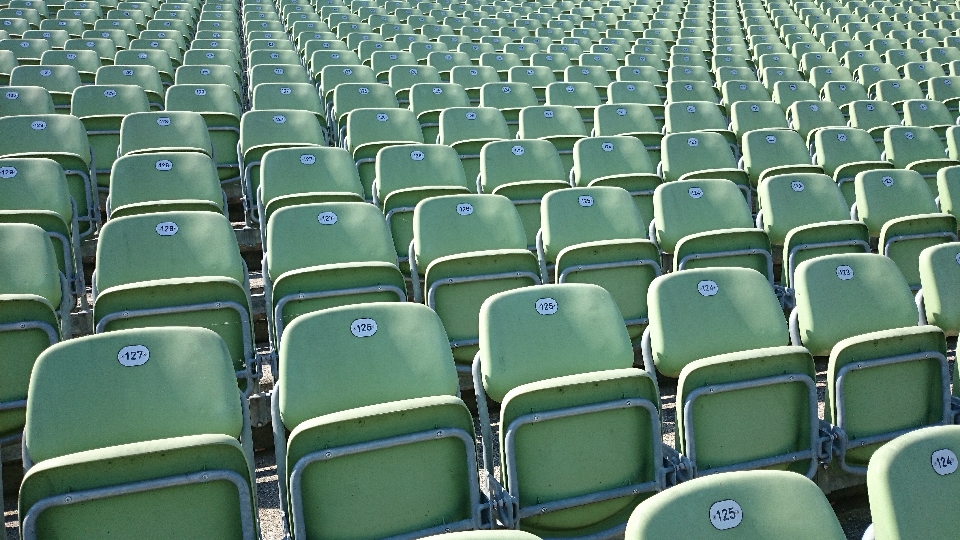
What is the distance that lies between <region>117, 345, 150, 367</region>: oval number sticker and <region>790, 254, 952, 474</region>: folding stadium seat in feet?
7.11

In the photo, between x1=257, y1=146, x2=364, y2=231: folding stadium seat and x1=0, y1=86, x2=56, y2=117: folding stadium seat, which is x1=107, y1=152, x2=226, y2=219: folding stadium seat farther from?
x1=0, y1=86, x2=56, y2=117: folding stadium seat

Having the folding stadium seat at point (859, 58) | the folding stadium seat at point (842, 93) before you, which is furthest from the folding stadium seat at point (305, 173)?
the folding stadium seat at point (859, 58)

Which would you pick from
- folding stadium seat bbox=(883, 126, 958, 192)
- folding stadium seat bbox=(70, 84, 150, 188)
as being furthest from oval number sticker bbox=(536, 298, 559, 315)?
folding stadium seat bbox=(883, 126, 958, 192)

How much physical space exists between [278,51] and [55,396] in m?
6.22

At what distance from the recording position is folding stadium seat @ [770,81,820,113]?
735 cm

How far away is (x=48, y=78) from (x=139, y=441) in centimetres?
492

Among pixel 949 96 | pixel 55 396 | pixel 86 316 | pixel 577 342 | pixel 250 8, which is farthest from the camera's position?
pixel 250 8

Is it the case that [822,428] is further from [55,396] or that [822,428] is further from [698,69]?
[698,69]

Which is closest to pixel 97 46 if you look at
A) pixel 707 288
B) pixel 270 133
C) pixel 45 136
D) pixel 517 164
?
pixel 45 136

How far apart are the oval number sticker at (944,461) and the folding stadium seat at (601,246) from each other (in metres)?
1.80

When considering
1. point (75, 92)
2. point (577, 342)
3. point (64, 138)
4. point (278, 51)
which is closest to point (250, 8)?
point (278, 51)

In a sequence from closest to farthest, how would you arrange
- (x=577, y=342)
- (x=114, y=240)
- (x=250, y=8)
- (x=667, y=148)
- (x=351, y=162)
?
1. (x=577, y=342)
2. (x=114, y=240)
3. (x=351, y=162)
4. (x=667, y=148)
5. (x=250, y=8)

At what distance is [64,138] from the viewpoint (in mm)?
4805

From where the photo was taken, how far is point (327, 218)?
366cm
